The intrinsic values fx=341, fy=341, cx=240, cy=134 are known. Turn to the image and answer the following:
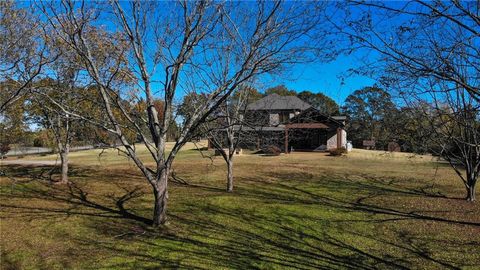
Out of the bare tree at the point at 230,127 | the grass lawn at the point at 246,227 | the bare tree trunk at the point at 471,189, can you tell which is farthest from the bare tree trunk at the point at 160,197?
the bare tree trunk at the point at 471,189

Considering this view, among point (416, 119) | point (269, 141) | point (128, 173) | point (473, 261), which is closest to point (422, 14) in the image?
point (473, 261)

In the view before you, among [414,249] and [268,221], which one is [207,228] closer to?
[268,221]

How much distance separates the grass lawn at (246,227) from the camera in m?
5.93

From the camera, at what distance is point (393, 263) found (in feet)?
18.9

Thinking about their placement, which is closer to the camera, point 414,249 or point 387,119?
point 414,249

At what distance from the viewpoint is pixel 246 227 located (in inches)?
312

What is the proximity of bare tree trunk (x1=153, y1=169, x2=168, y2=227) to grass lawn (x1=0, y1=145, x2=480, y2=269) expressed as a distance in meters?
0.26

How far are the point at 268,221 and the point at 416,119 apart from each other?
5290mm

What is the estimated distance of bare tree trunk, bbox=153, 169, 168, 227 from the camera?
7.67 m

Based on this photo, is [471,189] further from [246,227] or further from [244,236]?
[244,236]

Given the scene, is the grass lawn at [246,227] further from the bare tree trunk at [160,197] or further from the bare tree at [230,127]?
the bare tree at [230,127]

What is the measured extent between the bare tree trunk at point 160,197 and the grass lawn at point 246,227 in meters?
0.26

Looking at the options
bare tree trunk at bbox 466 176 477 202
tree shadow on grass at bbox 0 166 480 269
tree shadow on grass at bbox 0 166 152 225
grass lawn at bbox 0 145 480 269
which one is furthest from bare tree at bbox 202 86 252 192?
bare tree trunk at bbox 466 176 477 202

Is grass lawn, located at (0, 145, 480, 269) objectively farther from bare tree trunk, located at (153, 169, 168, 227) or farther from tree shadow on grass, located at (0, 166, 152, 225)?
bare tree trunk, located at (153, 169, 168, 227)
